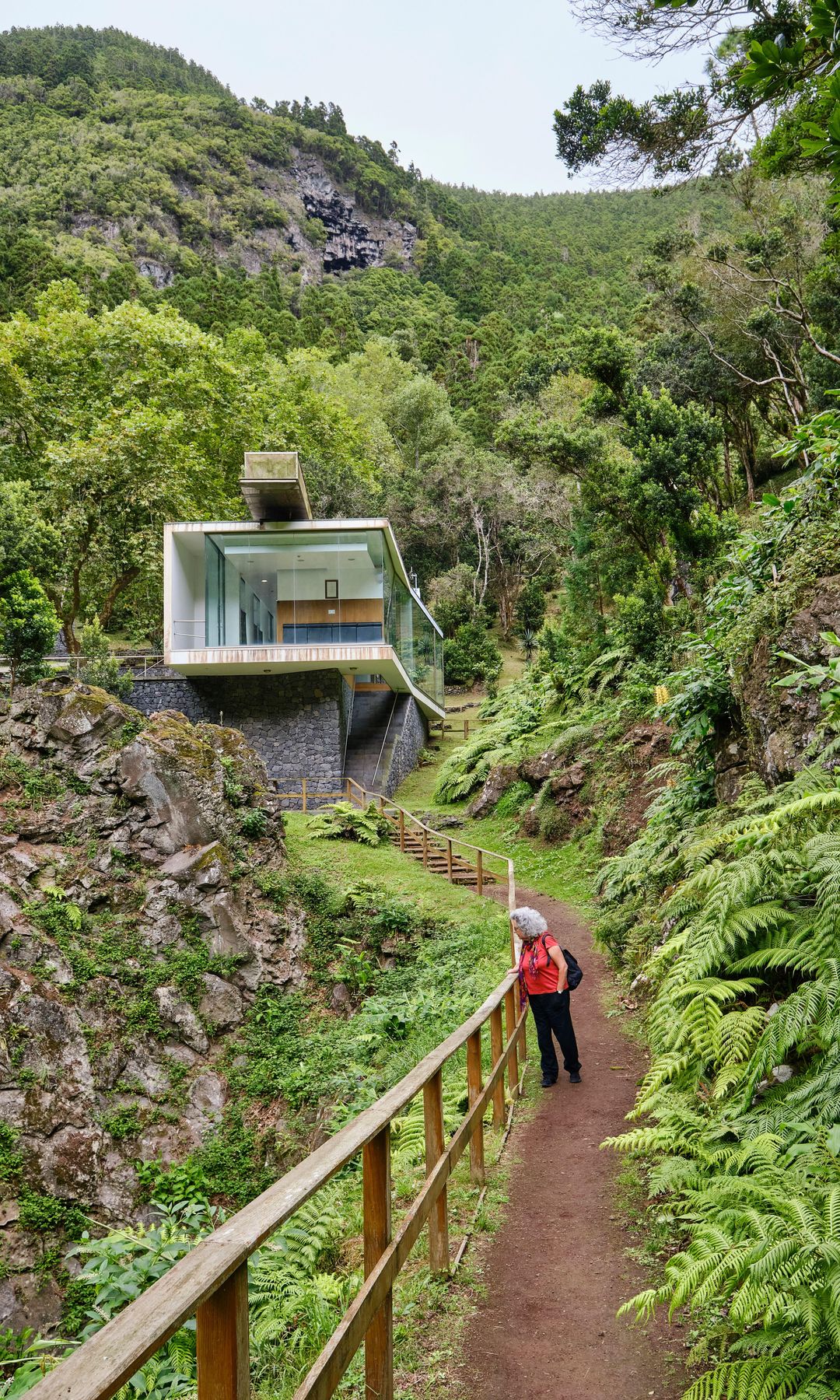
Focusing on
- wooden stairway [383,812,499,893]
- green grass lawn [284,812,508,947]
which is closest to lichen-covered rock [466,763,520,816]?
green grass lawn [284,812,508,947]

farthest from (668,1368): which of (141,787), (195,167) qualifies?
(195,167)

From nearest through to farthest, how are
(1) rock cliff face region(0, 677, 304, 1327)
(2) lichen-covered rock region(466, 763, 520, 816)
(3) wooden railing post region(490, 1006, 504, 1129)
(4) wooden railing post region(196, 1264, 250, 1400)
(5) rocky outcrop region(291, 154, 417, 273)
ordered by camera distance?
(4) wooden railing post region(196, 1264, 250, 1400) → (3) wooden railing post region(490, 1006, 504, 1129) → (1) rock cliff face region(0, 677, 304, 1327) → (2) lichen-covered rock region(466, 763, 520, 816) → (5) rocky outcrop region(291, 154, 417, 273)

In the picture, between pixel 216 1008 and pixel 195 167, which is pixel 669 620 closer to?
pixel 216 1008

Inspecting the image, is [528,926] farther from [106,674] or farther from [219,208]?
[219,208]

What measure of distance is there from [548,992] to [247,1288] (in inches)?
200

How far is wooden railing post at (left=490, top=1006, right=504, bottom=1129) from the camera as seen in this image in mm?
5484

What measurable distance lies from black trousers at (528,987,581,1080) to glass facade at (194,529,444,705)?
1675 centimetres

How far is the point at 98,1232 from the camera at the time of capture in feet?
30.5

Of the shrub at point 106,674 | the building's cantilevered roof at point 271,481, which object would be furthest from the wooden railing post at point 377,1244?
the building's cantilevered roof at point 271,481

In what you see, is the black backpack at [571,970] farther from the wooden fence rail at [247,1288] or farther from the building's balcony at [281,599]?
the building's balcony at [281,599]

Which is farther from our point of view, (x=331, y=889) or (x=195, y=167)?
(x=195, y=167)

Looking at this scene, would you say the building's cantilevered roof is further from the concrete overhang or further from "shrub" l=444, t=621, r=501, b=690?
"shrub" l=444, t=621, r=501, b=690

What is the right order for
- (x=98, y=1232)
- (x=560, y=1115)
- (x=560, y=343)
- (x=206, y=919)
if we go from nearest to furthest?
(x=560, y=1115), (x=98, y=1232), (x=206, y=919), (x=560, y=343)

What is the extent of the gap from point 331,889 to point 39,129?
362 feet
